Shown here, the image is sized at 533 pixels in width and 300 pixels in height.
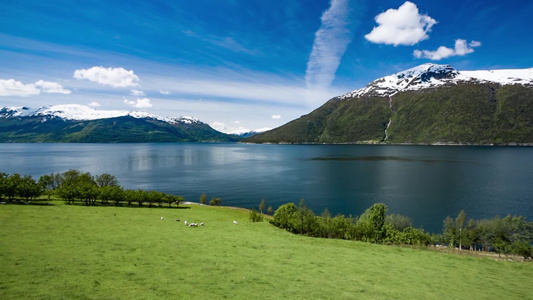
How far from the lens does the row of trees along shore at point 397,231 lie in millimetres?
49094

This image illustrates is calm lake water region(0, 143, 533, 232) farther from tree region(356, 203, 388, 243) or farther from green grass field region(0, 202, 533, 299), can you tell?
green grass field region(0, 202, 533, 299)

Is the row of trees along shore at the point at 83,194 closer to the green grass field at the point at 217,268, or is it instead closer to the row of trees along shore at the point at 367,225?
the row of trees along shore at the point at 367,225

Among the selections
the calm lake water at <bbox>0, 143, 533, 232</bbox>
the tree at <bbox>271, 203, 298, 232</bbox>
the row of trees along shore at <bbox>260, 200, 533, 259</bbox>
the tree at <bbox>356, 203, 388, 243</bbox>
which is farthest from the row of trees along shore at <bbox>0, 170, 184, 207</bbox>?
the tree at <bbox>356, 203, 388, 243</bbox>

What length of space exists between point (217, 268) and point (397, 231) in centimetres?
4139

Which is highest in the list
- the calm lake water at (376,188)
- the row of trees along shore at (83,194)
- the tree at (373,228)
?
the row of trees along shore at (83,194)

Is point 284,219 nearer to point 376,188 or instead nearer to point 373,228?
point 373,228

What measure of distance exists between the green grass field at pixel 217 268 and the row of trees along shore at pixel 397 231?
11032mm

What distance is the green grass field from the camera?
61.2 feet

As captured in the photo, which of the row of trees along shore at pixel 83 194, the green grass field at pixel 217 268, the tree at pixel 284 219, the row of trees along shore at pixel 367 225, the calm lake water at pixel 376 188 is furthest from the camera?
the calm lake water at pixel 376 188

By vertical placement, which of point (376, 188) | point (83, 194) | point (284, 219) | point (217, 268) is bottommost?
point (376, 188)

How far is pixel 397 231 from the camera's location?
50.7m

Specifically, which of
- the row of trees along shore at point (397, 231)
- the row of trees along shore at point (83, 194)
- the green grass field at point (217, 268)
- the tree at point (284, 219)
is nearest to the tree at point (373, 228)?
the row of trees along shore at point (397, 231)

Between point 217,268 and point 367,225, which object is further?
point 367,225

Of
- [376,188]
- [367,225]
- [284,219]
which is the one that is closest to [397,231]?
[367,225]
